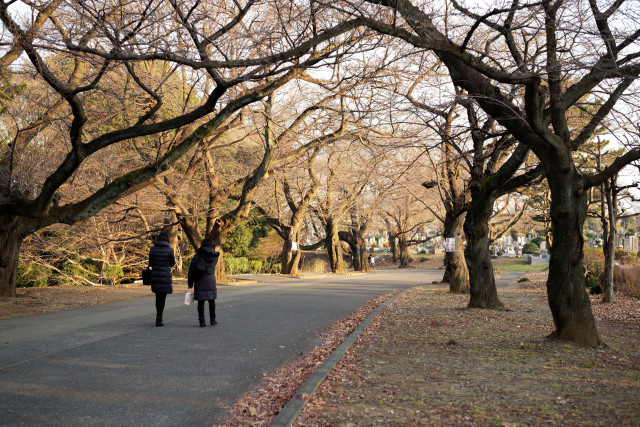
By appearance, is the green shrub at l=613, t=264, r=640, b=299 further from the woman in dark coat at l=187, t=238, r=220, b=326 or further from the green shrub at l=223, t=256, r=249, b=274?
the green shrub at l=223, t=256, r=249, b=274

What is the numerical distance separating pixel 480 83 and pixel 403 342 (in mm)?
4481

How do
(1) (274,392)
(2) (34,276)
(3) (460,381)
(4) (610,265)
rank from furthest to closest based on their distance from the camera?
1. (2) (34,276)
2. (4) (610,265)
3. (3) (460,381)
4. (1) (274,392)

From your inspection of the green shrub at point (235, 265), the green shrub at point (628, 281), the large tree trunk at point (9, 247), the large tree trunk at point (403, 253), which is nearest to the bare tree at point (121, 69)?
the large tree trunk at point (9, 247)

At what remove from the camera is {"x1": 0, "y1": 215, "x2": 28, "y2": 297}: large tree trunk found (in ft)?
48.4

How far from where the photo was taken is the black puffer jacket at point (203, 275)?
10703 mm

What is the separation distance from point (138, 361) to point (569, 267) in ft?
21.2

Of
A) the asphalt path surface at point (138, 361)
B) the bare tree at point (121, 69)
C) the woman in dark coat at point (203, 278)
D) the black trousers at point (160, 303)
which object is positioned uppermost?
the bare tree at point (121, 69)

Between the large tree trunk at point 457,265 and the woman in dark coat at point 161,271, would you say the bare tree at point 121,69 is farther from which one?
the large tree trunk at point 457,265

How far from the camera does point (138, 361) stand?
7.27m

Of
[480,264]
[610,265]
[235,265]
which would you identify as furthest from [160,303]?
[235,265]

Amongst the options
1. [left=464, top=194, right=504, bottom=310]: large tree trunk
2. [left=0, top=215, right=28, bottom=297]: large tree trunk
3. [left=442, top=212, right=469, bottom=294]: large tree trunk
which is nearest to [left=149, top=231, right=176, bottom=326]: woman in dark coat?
[left=0, top=215, right=28, bottom=297]: large tree trunk

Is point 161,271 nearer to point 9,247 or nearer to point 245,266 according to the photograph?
point 9,247

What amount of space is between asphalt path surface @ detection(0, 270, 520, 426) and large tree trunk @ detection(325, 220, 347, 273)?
25.8 m

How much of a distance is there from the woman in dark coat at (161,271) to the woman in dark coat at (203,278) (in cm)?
47
